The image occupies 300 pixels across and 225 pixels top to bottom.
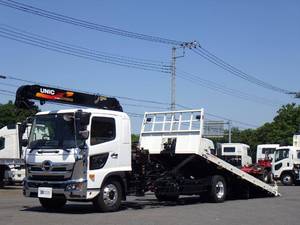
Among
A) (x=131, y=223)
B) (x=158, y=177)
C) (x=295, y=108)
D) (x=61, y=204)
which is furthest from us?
(x=295, y=108)

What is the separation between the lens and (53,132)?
50.3ft

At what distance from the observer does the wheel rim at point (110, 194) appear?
15414 millimetres

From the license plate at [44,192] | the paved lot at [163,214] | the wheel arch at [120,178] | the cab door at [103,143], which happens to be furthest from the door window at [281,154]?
the license plate at [44,192]

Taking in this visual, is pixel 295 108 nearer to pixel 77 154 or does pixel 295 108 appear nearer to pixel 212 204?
pixel 212 204

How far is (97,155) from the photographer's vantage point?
1515 cm

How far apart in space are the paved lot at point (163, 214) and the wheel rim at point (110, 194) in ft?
1.29

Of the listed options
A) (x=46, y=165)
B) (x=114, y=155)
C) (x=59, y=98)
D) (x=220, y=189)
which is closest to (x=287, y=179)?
(x=220, y=189)

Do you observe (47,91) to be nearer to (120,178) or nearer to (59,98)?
(59,98)

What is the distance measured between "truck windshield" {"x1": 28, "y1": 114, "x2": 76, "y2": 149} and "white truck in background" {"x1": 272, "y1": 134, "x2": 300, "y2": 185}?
24.7 m

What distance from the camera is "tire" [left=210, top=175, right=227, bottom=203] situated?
771 inches

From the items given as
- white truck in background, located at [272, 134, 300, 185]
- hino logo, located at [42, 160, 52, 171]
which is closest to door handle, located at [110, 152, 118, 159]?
hino logo, located at [42, 160, 52, 171]

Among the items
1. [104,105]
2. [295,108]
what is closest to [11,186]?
[104,105]

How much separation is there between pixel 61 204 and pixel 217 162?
5.63 meters

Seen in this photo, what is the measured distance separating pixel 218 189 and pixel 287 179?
19.2m
